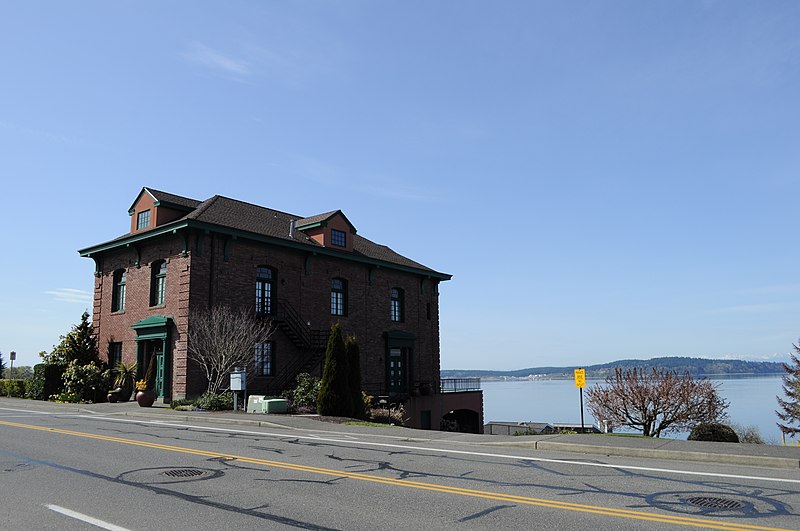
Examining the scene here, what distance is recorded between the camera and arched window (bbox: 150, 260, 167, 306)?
30.6m

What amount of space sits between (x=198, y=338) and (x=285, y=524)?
73.5ft

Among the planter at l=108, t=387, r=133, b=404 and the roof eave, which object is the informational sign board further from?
the planter at l=108, t=387, r=133, b=404

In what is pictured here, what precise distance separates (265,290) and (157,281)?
5222 mm

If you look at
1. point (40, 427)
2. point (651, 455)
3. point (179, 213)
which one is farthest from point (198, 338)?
point (651, 455)

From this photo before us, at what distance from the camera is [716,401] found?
116ft

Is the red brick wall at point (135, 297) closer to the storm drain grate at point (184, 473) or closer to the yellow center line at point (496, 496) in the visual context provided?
the yellow center line at point (496, 496)

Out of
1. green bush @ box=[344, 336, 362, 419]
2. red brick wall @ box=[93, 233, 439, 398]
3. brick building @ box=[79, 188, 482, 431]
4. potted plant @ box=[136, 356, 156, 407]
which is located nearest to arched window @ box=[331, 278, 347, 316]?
brick building @ box=[79, 188, 482, 431]

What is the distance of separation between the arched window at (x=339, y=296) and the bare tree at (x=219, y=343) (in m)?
7.03

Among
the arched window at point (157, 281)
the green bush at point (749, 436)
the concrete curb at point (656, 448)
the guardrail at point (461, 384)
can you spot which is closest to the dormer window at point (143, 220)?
the arched window at point (157, 281)

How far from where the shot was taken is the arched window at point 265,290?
104ft

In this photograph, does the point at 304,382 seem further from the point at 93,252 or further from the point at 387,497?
the point at 387,497

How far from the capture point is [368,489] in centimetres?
868

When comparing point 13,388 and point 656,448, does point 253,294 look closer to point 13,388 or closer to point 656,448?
point 13,388

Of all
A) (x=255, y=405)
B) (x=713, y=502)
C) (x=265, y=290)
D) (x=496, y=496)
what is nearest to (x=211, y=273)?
(x=265, y=290)
